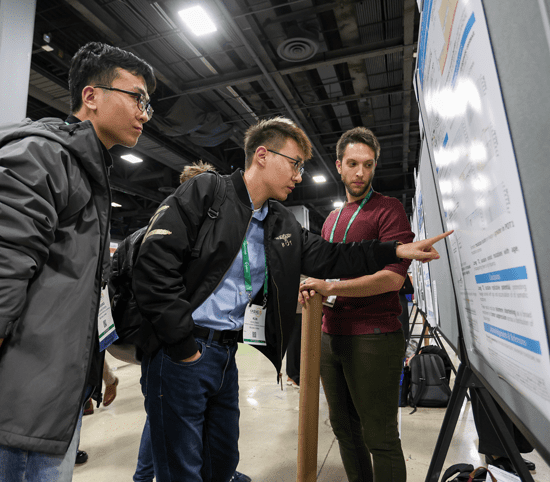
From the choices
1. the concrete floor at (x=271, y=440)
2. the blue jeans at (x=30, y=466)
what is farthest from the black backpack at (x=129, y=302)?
the concrete floor at (x=271, y=440)

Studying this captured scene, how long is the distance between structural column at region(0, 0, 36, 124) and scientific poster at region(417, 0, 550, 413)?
275 cm

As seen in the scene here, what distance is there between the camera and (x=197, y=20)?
4.00 m

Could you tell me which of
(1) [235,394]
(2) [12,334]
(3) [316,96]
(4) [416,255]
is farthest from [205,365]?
(3) [316,96]

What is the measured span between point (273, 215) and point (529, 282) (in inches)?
41.9

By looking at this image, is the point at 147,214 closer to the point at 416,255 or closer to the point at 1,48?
the point at 1,48

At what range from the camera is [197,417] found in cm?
118

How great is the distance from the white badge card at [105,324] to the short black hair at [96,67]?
24.8 inches

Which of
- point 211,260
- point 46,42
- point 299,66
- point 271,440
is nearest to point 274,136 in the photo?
point 211,260

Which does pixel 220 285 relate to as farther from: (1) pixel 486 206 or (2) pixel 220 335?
(1) pixel 486 206

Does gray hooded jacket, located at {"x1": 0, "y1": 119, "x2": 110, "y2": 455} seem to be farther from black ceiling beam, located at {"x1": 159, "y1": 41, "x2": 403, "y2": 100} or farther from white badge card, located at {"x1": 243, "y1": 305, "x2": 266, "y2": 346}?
black ceiling beam, located at {"x1": 159, "y1": 41, "x2": 403, "y2": 100}

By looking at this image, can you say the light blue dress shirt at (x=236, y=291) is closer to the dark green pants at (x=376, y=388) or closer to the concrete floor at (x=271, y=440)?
the dark green pants at (x=376, y=388)

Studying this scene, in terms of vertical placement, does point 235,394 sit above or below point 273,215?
below

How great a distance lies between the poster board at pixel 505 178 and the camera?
1.43ft

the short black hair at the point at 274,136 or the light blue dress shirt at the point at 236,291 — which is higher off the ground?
the short black hair at the point at 274,136
